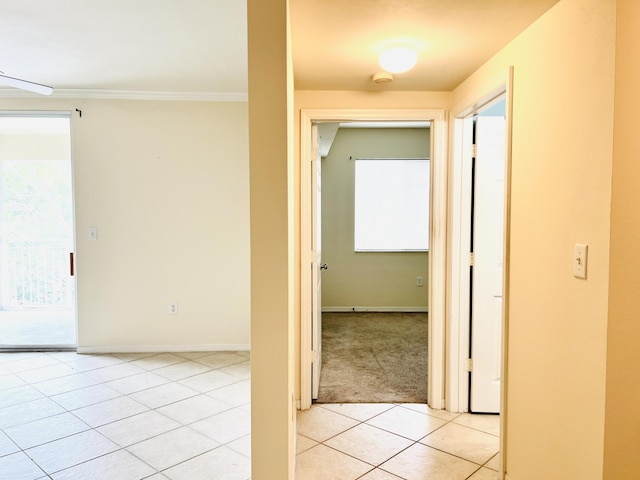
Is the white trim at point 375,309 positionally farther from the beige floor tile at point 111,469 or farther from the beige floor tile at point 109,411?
the beige floor tile at point 111,469

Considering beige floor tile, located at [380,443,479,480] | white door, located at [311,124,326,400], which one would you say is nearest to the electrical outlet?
white door, located at [311,124,326,400]

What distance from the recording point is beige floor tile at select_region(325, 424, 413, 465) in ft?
7.76

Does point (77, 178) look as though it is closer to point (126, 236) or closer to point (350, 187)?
point (126, 236)

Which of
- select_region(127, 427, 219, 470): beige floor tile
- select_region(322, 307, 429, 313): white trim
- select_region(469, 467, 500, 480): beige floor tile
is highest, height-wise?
select_region(322, 307, 429, 313): white trim

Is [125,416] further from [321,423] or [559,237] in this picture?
[559,237]

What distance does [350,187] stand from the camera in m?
5.93

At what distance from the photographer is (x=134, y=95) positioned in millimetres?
3896

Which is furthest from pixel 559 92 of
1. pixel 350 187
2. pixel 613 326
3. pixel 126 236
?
pixel 350 187

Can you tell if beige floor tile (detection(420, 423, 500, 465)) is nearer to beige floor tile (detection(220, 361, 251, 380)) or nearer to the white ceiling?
beige floor tile (detection(220, 361, 251, 380))

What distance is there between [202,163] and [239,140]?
411 mm

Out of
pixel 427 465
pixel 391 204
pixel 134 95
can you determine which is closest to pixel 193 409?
pixel 427 465

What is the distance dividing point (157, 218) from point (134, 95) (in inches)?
45.1

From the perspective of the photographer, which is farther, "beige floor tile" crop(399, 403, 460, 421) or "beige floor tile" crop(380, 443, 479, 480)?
"beige floor tile" crop(399, 403, 460, 421)

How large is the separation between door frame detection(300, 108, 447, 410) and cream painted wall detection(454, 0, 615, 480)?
2.49 feet
